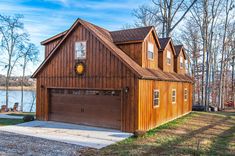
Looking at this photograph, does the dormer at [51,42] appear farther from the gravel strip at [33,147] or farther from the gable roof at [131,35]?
the gravel strip at [33,147]

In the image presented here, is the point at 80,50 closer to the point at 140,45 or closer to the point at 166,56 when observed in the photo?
the point at 140,45

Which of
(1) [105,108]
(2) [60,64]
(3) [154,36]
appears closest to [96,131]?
(1) [105,108]

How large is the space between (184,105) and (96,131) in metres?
10.1

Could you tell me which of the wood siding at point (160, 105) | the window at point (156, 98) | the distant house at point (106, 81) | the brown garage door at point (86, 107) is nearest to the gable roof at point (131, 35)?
the distant house at point (106, 81)

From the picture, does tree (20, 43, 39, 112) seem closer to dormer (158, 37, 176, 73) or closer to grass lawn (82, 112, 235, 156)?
dormer (158, 37, 176, 73)

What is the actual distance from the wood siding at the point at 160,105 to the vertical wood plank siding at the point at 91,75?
459 mm

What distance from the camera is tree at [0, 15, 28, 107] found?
23328 mm

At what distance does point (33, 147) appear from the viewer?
7.84 meters

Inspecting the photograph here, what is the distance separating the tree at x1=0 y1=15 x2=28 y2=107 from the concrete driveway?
1376cm

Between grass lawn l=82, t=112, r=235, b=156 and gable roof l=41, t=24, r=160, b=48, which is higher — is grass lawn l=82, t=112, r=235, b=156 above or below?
below

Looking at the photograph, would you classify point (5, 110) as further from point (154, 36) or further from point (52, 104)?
point (154, 36)

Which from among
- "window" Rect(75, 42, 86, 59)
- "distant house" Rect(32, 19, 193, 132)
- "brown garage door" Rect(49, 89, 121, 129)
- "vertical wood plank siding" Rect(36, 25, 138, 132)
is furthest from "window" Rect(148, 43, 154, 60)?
"window" Rect(75, 42, 86, 59)

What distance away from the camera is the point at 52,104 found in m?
13.6

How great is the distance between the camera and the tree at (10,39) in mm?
23328
